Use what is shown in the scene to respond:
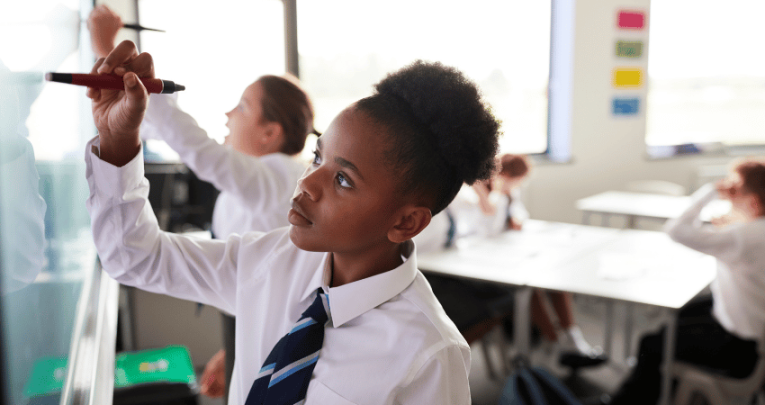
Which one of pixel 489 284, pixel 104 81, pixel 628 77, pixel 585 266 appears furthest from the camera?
pixel 628 77

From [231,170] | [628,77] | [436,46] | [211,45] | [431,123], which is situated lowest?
[231,170]

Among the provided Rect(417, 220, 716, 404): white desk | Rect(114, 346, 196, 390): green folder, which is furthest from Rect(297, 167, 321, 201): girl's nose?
Rect(417, 220, 716, 404): white desk

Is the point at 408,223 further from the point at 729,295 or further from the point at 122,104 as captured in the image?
the point at 729,295

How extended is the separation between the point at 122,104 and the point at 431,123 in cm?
40

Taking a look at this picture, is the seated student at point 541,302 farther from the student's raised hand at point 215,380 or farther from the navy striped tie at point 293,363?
the navy striped tie at point 293,363

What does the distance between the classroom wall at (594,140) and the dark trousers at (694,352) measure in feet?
8.21

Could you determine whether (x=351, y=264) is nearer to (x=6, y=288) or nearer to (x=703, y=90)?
(x=6, y=288)

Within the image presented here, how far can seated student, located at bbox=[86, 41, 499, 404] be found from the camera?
0.76 meters

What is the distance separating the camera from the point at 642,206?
4258 millimetres

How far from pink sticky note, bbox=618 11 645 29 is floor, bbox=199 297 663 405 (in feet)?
8.66

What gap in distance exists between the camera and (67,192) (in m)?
0.80

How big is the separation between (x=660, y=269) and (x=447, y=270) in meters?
1.06

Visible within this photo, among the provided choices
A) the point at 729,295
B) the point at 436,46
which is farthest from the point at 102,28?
the point at 436,46

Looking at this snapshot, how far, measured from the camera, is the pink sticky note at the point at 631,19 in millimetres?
5367
